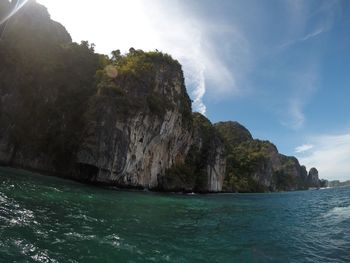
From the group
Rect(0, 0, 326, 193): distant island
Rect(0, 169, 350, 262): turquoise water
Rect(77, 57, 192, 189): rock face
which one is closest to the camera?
Rect(0, 169, 350, 262): turquoise water

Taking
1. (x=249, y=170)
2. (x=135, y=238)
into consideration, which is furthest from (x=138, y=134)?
(x=249, y=170)

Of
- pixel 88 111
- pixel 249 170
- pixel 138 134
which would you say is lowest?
pixel 138 134

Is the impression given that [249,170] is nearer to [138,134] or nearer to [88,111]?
[138,134]

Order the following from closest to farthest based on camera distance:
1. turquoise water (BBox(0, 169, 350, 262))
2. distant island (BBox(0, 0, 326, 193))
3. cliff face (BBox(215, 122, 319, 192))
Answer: turquoise water (BBox(0, 169, 350, 262))
distant island (BBox(0, 0, 326, 193))
cliff face (BBox(215, 122, 319, 192))

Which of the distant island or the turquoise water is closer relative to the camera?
the turquoise water

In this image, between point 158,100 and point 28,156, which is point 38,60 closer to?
point 28,156

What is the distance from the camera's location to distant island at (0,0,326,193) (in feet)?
140

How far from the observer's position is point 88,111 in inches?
1809

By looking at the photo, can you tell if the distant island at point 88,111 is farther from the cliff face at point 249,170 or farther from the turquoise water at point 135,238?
the cliff face at point 249,170

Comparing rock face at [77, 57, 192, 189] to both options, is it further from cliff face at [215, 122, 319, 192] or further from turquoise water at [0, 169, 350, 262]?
cliff face at [215, 122, 319, 192]

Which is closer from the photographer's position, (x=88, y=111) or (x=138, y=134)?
(x=88, y=111)

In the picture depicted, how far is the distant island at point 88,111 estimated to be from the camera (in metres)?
42.7

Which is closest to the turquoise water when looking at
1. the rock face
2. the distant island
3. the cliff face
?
the rock face

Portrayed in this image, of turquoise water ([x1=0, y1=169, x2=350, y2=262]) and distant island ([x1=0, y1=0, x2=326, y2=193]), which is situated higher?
distant island ([x1=0, y1=0, x2=326, y2=193])
